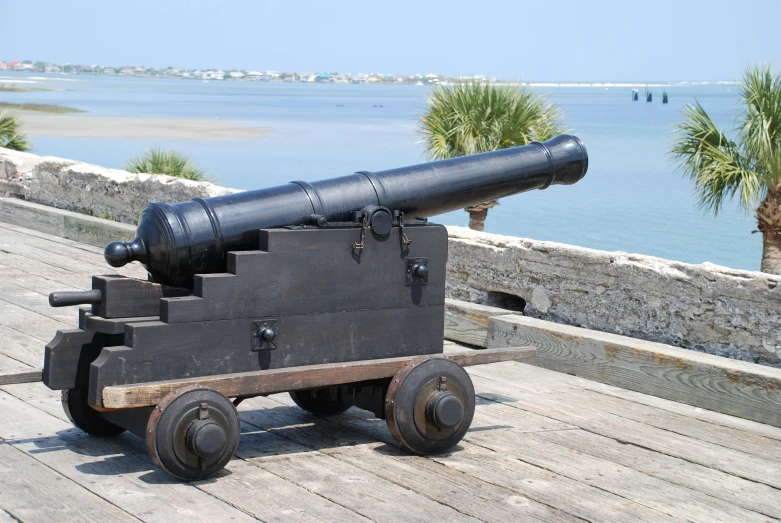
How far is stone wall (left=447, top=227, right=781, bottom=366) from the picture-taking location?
190 inches

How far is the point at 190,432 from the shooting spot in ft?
11.7

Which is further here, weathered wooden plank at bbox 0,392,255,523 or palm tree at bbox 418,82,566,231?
palm tree at bbox 418,82,566,231

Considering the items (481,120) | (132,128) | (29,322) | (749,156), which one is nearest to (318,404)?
(29,322)

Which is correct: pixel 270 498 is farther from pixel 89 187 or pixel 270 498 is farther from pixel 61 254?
pixel 89 187

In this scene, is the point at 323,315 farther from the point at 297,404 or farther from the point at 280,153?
the point at 280,153

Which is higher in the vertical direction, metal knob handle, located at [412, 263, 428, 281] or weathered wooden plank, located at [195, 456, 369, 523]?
metal knob handle, located at [412, 263, 428, 281]

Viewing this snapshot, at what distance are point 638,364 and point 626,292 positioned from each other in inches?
16.8

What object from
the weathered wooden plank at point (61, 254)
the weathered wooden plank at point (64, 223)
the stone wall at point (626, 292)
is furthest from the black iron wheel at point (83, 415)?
the weathered wooden plank at point (64, 223)

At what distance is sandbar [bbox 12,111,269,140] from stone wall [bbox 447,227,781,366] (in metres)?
32.0

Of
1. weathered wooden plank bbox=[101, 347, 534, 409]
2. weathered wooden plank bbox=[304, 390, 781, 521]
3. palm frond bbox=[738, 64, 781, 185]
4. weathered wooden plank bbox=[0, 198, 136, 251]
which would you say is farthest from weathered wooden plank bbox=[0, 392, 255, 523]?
palm frond bbox=[738, 64, 781, 185]

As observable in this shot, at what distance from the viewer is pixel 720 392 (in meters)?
4.69

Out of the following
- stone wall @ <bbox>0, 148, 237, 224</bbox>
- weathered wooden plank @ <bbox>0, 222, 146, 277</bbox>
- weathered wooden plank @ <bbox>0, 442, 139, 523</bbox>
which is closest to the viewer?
weathered wooden plank @ <bbox>0, 442, 139, 523</bbox>

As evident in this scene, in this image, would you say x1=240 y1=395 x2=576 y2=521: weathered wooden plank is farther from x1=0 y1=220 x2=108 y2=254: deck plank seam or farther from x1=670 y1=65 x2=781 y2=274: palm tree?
x1=670 y1=65 x2=781 y2=274: palm tree

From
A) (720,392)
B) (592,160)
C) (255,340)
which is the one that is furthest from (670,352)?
(592,160)
